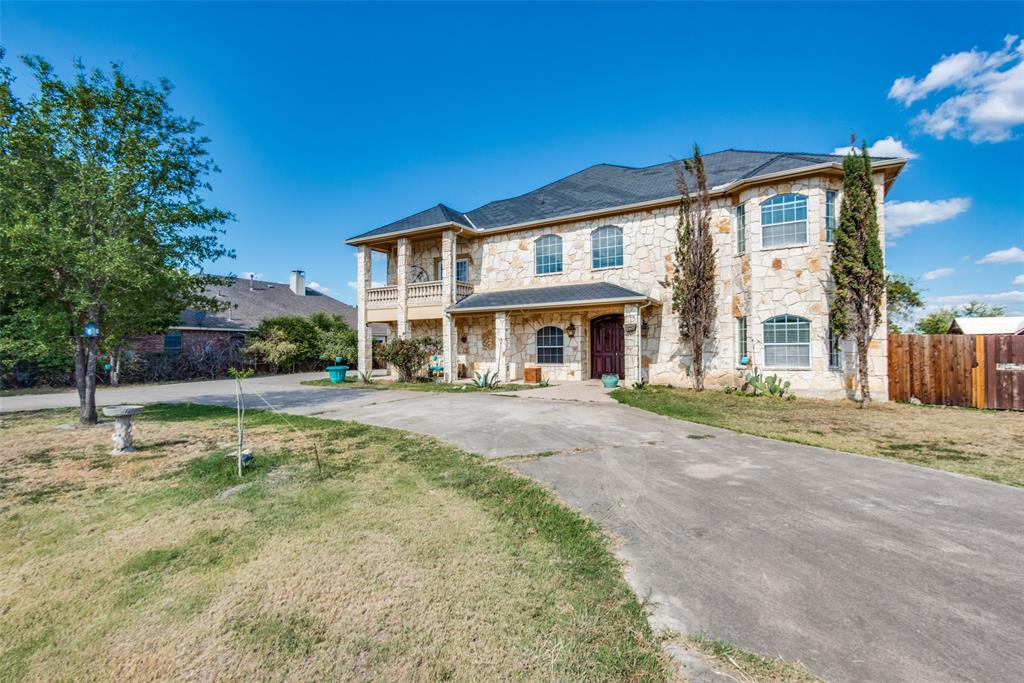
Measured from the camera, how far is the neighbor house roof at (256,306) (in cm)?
2461

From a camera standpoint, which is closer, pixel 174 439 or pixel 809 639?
pixel 809 639

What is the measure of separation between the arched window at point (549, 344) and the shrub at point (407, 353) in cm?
413

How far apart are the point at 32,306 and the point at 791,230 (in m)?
18.5

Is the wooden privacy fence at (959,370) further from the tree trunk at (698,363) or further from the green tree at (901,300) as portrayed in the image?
the green tree at (901,300)

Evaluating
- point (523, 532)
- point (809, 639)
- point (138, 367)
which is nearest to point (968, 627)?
point (809, 639)

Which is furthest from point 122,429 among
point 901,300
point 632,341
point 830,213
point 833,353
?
point 901,300

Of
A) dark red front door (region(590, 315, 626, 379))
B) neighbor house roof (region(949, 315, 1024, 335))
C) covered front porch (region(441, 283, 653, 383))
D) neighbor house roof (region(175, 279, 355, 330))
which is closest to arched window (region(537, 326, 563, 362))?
covered front porch (region(441, 283, 653, 383))

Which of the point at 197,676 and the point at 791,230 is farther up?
the point at 791,230

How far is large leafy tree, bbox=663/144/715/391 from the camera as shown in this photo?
44.7 feet

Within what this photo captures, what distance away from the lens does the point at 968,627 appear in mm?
2479

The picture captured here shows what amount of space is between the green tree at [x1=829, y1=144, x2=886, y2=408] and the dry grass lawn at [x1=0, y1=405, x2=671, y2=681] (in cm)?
1121

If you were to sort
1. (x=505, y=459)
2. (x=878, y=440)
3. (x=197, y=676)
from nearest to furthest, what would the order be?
(x=197, y=676) → (x=505, y=459) → (x=878, y=440)

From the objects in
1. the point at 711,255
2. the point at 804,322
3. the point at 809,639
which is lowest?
the point at 809,639

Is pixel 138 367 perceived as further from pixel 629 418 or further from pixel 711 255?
pixel 711 255
